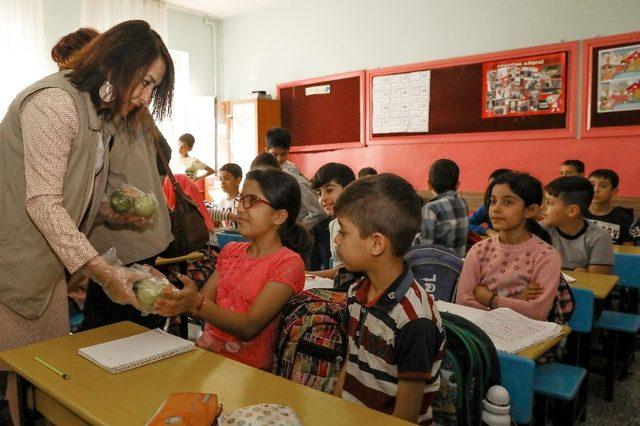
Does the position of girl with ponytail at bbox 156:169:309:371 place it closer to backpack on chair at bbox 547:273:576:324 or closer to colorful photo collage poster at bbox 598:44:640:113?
backpack on chair at bbox 547:273:576:324

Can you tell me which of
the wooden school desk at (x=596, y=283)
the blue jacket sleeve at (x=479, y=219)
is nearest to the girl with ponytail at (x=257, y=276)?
the wooden school desk at (x=596, y=283)

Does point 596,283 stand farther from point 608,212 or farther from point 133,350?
point 133,350

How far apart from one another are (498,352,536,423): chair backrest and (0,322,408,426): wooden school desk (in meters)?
0.55

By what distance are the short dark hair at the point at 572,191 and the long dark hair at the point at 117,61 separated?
237cm

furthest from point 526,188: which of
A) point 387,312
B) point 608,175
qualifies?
point 608,175

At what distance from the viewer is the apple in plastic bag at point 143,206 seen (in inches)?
60.0

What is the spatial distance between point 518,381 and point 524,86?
4.02 m

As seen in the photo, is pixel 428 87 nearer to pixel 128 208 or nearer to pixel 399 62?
pixel 399 62

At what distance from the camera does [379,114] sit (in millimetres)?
5941

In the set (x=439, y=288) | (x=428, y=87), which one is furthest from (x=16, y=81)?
(x=439, y=288)

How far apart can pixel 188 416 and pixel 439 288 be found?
5.16 ft

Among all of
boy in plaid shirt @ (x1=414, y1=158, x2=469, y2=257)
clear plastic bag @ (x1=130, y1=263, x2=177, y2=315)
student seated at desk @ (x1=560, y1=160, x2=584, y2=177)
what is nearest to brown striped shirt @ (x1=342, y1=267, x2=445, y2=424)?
clear plastic bag @ (x1=130, y1=263, x2=177, y2=315)

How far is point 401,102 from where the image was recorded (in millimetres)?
5711

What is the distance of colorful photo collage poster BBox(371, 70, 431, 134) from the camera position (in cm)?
553
